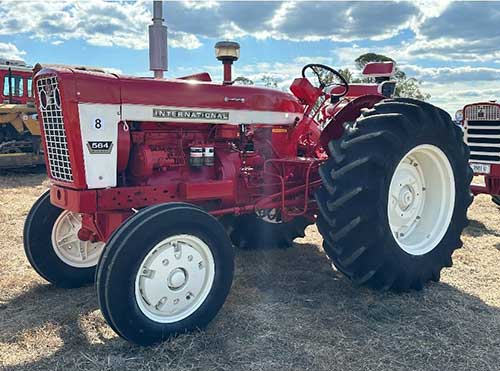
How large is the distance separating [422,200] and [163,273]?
2384 mm

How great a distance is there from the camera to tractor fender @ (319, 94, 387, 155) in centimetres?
426

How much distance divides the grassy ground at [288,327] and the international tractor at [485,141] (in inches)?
89.2

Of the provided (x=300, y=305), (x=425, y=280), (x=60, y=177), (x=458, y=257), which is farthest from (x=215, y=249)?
(x=458, y=257)

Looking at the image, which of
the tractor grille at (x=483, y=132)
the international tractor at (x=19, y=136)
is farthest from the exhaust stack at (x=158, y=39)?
the tractor grille at (x=483, y=132)

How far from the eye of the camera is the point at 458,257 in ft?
16.5

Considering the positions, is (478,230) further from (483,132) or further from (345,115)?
(345,115)

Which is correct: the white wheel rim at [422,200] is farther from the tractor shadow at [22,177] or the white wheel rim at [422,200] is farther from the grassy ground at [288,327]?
the tractor shadow at [22,177]

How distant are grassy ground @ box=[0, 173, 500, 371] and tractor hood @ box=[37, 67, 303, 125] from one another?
1.37m

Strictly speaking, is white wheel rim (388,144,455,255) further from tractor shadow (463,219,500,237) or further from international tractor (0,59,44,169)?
international tractor (0,59,44,169)

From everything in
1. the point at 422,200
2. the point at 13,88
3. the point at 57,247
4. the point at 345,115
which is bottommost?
the point at 57,247

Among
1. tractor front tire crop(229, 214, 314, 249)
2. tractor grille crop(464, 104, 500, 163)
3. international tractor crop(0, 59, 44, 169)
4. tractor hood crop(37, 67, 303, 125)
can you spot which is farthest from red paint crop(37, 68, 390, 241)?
international tractor crop(0, 59, 44, 169)

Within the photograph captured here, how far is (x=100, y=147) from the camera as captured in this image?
3307mm

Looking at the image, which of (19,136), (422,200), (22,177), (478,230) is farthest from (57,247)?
(19,136)

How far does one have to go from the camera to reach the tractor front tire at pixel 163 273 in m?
2.88
